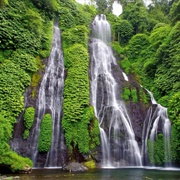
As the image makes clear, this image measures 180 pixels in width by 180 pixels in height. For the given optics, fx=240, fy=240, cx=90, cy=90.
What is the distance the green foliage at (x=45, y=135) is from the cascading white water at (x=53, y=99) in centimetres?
30

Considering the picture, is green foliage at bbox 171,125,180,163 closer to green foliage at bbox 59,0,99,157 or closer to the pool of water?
the pool of water

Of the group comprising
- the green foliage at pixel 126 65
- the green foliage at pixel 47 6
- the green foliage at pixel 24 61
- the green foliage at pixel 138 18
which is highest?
the green foliage at pixel 138 18

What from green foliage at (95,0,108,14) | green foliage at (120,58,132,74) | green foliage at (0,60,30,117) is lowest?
green foliage at (0,60,30,117)

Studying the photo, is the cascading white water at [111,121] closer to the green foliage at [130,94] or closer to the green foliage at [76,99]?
the green foliage at [130,94]

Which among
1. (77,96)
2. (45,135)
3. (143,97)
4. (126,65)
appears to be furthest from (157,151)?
(126,65)

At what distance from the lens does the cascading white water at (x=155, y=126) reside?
19.9m

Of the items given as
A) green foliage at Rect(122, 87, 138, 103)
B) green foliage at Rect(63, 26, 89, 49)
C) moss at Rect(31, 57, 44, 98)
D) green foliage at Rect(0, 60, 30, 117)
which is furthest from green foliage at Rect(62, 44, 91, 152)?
green foliage at Rect(122, 87, 138, 103)

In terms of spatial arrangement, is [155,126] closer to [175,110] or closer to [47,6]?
[175,110]

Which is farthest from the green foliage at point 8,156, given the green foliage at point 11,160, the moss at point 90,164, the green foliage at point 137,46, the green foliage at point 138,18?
the green foliage at point 138,18

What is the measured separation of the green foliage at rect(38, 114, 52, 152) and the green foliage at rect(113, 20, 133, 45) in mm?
22815

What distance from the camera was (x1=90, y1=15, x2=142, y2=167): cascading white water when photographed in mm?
19516

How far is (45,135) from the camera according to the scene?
18.6 metres

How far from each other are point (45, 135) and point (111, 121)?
19.3 feet

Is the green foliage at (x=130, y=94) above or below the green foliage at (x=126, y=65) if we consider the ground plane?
below
